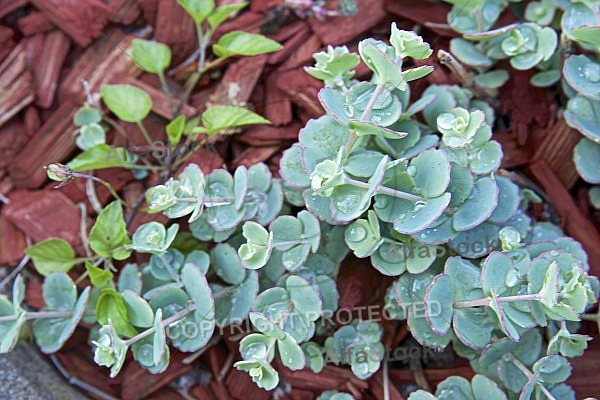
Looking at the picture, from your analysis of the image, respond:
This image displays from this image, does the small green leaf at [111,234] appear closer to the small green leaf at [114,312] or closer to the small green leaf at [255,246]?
the small green leaf at [114,312]

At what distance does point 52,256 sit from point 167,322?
0.30 meters

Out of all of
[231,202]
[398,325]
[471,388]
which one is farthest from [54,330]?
[471,388]

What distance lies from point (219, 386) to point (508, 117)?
0.75 m

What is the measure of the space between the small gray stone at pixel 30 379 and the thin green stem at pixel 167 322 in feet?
0.71

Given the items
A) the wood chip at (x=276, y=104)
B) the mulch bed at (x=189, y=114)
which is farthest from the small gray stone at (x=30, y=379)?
the wood chip at (x=276, y=104)

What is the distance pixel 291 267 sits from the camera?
1.04 meters

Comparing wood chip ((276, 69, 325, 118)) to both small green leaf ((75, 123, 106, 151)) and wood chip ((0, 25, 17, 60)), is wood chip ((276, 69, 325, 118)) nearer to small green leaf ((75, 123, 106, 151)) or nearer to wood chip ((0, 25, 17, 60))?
small green leaf ((75, 123, 106, 151))

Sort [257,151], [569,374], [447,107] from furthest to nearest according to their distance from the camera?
1. [257,151]
2. [447,107]
3. [569,374]

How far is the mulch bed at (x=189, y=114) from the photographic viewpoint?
3.87ft

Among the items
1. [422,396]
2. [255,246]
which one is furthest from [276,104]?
[422,396]

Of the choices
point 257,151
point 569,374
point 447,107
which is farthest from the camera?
point 257,151

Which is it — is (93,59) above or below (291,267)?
above

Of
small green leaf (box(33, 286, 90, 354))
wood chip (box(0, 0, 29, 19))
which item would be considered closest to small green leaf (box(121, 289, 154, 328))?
small green leaf (box(33, 286, 90, 354))

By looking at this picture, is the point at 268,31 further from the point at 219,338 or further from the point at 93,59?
the point at 219,338
